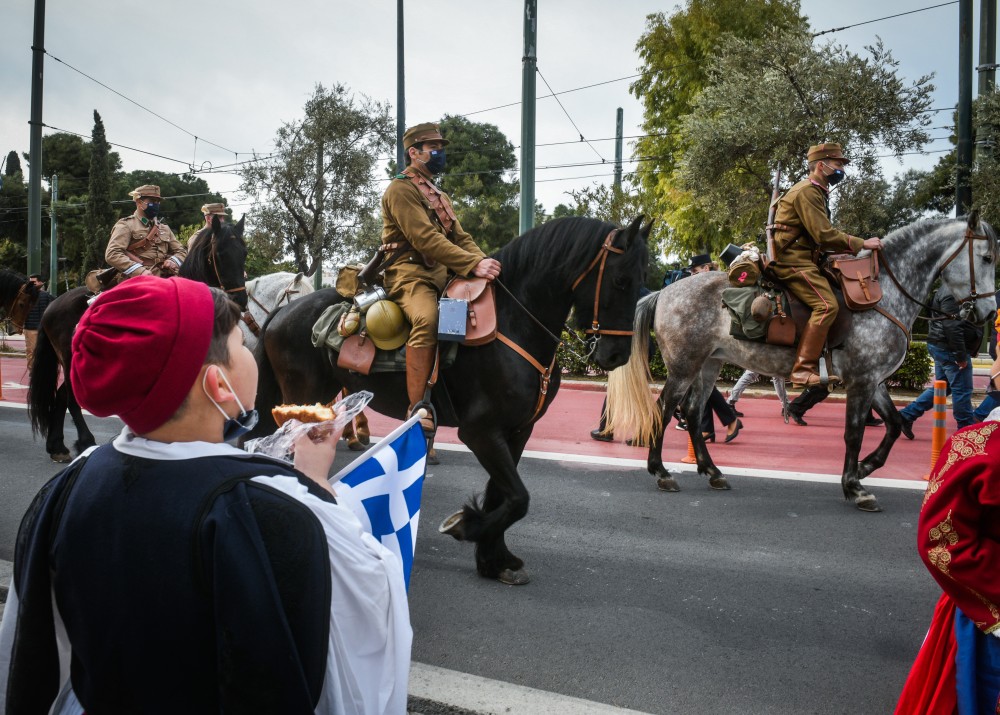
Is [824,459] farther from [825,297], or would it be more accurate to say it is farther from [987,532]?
[987,532]

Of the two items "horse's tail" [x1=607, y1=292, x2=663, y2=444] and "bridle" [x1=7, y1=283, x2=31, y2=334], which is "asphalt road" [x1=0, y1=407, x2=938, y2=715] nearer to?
"horse's tail" [x1=607, y1=292, x2=663, y2=444]

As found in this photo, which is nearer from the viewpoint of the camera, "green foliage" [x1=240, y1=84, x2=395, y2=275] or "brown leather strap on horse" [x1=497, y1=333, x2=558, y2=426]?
"brown leather strap on horse" [x1=497, y1=333, x2=558, y2=426]

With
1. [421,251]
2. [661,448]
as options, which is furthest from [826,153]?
[421,251]

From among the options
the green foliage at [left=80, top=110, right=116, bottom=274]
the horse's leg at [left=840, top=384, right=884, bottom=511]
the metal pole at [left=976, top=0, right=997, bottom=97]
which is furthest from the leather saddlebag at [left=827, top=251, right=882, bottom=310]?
the green foliage at [left=80, top=110, right=116, bottom=274]

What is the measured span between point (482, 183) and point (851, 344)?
45632 mm

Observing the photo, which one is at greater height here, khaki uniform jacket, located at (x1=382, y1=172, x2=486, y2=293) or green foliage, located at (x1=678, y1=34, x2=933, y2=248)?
green foliage, located at (x1=678, y1=34, x2=933, y2=248)

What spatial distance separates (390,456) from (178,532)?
1.03 m

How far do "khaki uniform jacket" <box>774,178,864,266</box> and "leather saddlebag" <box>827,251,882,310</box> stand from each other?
12 centimetres

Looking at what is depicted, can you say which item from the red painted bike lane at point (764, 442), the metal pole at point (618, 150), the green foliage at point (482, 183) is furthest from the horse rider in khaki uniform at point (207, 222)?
the green foliage at point (482, 183)

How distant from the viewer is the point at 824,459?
27.5 feet

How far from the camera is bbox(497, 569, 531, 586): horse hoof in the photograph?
14.8ft

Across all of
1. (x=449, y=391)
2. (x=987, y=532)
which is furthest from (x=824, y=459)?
(x=987, y=532)

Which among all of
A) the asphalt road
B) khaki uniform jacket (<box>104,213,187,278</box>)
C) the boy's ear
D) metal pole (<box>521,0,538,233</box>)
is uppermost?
metal pole (<box>521,0,538,233</box>)

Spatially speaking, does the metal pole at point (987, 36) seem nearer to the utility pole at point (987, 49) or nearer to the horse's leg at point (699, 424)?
the utility pole at point (987, 49)
